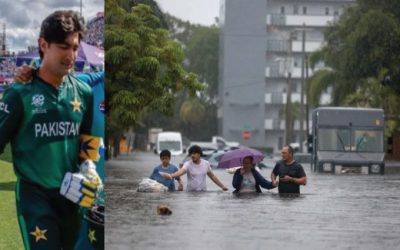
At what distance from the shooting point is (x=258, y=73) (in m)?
21.2

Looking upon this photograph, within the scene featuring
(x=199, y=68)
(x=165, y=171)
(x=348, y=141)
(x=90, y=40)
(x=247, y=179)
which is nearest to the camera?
(x=90, y=40)

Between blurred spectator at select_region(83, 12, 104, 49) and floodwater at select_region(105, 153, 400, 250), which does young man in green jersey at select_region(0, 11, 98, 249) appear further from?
floodwater at select_region(105, 153, 400, 250)

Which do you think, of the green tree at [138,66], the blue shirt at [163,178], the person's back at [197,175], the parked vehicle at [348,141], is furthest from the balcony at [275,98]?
the green tree at [138,66]

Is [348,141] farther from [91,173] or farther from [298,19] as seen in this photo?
[91,173]

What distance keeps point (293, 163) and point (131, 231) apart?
3157 millimetres

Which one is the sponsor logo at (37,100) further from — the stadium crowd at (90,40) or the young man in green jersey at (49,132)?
the stadium crowd at (90,40)

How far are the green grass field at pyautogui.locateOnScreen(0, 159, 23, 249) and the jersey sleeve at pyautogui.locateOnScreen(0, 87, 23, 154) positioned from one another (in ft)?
1.12

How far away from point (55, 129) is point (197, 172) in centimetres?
565

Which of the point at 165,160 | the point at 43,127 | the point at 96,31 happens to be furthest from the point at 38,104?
the point at 165,160

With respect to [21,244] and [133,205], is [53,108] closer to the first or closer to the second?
[21,244]

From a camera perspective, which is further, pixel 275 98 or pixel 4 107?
pixel 275 98

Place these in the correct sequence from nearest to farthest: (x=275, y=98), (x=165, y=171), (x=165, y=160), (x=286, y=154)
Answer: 1. (x=165, y=160)
2. (x=165, y=171)
3. (x=286, y=154)
4. (x=275, y=98)

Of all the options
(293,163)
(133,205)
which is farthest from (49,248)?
(293,163)

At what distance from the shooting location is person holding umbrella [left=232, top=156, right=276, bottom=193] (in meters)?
11.6
